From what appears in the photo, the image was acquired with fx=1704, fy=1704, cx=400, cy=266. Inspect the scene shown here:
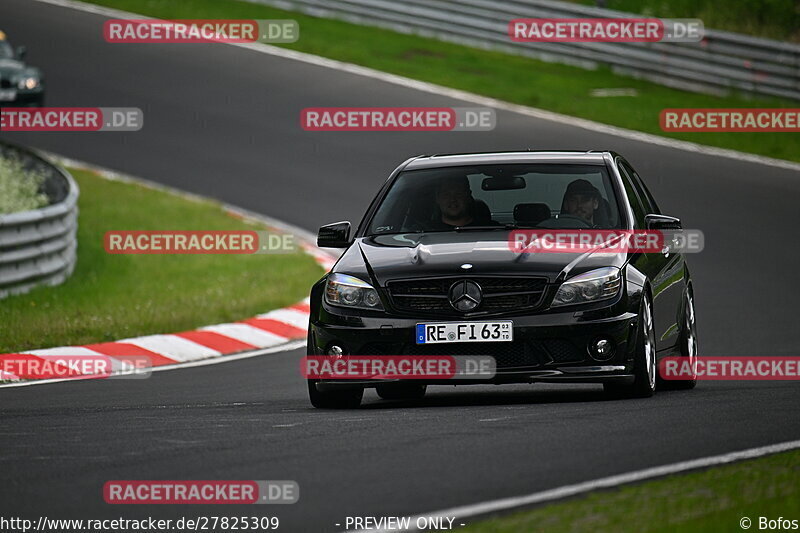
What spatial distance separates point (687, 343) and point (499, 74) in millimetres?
17804

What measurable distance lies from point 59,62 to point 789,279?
16.4 m

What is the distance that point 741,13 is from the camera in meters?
32.6

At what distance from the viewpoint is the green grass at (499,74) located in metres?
25.4

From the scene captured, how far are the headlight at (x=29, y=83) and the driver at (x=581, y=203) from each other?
690 inches

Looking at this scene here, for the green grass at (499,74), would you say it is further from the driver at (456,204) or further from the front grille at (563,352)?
the front grille at (563,352)

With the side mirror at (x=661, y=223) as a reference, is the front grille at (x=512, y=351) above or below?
below

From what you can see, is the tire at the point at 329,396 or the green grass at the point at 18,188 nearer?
the tire at the point at 329,396

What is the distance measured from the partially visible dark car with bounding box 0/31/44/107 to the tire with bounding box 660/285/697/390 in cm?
1716

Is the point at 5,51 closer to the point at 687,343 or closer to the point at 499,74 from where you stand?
the point at 499,74

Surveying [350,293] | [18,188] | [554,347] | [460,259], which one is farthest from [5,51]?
[554,347]

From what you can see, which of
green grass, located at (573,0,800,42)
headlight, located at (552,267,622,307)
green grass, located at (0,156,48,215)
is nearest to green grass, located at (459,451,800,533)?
headlight, located at (552,267,622,307)

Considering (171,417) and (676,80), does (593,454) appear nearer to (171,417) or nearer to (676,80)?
(171,417)

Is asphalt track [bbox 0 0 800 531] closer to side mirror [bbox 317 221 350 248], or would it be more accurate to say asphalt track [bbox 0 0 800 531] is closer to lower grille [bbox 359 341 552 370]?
lower grille [bbox 359 341 552 370]

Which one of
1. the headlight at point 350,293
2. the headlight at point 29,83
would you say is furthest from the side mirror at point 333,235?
the headlight at point 29,83
